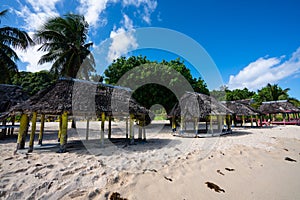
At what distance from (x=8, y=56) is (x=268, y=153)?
18.1 metres

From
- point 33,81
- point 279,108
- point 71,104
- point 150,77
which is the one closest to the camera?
point 71,104

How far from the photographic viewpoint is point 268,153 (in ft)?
20.4

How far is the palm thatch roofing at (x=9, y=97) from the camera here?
9328mm

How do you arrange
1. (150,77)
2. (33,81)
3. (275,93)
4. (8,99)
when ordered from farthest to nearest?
(33,81) < (275,93) < (150,77) < (8,99)

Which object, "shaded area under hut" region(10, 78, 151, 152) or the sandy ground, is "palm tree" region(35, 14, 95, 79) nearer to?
"shaded area under hut" region(10, 78, 151, 152)

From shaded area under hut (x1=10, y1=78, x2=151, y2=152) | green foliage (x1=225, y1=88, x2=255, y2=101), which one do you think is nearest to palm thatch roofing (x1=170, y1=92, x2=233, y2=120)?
shaded area under hut (x1=10, y1=78, x2=151, y2=152)

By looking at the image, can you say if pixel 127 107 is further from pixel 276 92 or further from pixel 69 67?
pixel 276 92

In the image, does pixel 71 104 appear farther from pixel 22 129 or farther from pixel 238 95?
pixel 238 95

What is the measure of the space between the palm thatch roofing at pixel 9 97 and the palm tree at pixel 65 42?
3452 millimetres

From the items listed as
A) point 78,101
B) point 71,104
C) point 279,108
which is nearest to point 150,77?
point 78,101

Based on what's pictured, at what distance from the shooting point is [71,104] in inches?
244

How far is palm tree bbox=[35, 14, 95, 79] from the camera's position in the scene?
12.4 meters

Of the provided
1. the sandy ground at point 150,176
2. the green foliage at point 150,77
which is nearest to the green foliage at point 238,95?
the green foliage at point 150,77

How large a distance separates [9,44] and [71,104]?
34.6 ft
